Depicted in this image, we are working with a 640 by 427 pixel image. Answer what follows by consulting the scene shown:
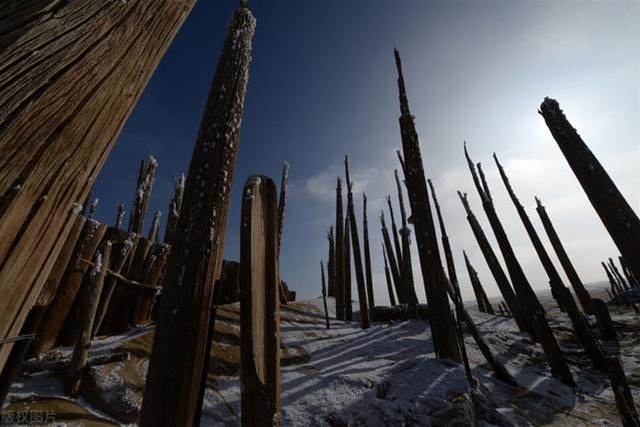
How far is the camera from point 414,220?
206 inches

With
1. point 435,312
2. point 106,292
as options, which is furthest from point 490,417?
point 106,292

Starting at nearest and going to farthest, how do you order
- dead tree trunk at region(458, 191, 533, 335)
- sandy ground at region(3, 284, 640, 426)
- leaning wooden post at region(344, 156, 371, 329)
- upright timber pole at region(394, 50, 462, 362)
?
sandy ground at region(3, 284, 640, 426)
upright timber pole at region(394, 50, 462, 362)
leaning wooden post at region(344, 156, 371, 329)
dead tree trunk at region(458, 191, 533, 335)

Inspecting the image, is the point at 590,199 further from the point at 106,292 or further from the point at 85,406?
the point at 106,292

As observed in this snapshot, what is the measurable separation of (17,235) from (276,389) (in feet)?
2.75

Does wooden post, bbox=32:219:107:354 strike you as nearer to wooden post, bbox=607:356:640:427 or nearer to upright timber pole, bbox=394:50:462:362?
upright timber pole, bbox=394:50:462:362

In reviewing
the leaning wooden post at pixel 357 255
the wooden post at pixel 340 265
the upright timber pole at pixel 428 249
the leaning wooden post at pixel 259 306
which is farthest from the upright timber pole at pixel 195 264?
the wooden post at pixel 340 265

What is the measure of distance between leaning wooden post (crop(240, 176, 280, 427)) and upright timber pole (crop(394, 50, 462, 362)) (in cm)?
420

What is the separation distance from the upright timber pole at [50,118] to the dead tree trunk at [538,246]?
12.2m

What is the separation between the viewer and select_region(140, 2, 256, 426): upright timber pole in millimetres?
897

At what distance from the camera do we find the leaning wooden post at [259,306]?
96 cm

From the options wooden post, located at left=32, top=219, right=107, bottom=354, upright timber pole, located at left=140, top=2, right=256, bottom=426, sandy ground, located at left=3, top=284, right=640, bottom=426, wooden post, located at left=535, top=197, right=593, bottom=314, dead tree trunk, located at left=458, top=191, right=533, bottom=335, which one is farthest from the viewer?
wooden post, located at left=535, top=197, right=593, bottom=314

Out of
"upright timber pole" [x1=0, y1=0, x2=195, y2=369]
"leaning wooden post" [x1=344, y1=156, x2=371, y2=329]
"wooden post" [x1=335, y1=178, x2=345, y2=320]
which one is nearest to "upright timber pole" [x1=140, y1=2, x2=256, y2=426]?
"upright timber pole" [x1=0, y1=0, x2=195, y2=369]

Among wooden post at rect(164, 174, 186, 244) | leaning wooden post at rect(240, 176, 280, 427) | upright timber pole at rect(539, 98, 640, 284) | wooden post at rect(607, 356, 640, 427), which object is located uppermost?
wooden post at rect(164, 174, 186, 244)

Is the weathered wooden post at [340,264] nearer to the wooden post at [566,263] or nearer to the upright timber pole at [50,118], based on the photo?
the wooden post at [566,263]
